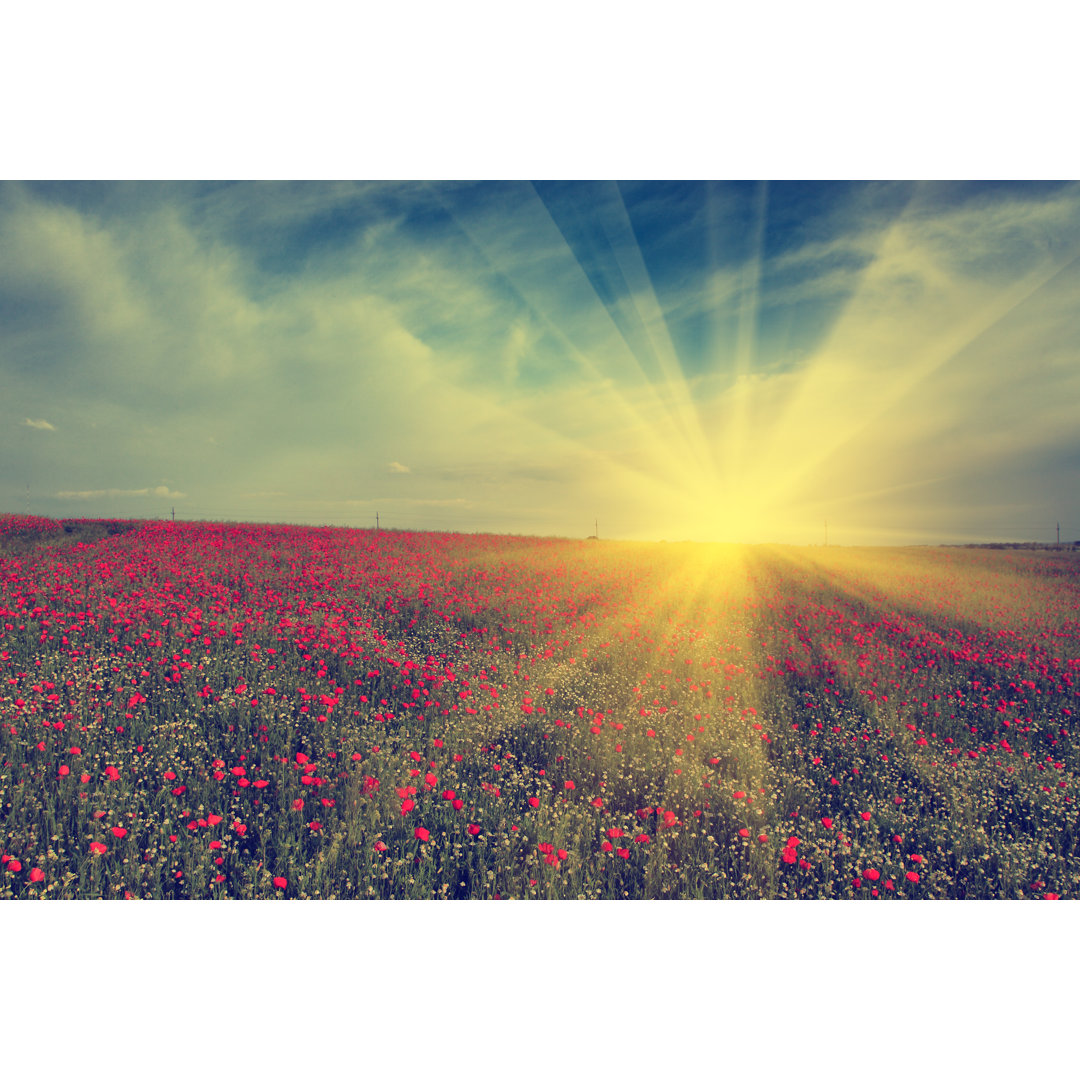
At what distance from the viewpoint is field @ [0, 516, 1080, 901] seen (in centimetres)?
341

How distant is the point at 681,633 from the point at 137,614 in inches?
247

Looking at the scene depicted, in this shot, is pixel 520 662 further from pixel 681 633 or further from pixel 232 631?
pixel 232 631

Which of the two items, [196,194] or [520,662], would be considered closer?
[196,194]

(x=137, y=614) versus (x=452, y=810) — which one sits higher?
(x=137, y=614)

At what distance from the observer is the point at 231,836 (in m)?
3.44

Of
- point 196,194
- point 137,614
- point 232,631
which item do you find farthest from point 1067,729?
point 196,194

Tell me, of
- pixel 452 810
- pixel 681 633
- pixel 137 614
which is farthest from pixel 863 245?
pixel 137 614

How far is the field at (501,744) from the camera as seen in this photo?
11.2 feet

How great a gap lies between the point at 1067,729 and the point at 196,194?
10074 mm

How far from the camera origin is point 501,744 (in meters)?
4.54

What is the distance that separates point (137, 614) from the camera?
622 centimetres
